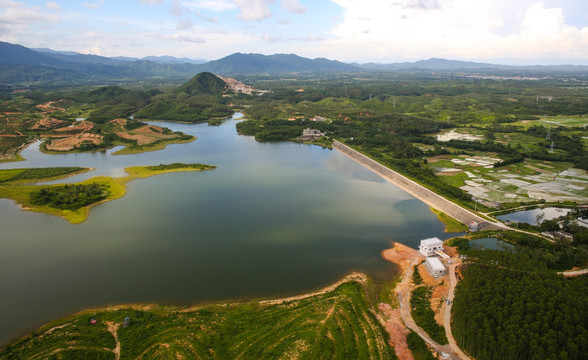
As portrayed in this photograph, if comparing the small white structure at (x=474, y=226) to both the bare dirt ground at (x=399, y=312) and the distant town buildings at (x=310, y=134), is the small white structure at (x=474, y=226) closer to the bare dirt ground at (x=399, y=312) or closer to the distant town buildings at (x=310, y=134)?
the bare dirt ground at (x=399, y=312)

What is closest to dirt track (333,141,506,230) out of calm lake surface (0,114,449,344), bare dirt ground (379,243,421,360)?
calm lake surface (0,114,449,344)

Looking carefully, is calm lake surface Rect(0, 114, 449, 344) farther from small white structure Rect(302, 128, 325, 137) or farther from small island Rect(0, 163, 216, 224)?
small white structure Rect(302, 128, 325, 137)

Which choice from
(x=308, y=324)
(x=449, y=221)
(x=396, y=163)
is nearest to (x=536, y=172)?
(x=396, y=163)

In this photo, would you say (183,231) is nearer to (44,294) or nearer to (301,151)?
(44,294)

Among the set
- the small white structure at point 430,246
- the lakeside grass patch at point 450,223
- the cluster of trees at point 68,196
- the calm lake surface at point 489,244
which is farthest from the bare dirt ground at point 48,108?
the calm lake surface at point 489,244

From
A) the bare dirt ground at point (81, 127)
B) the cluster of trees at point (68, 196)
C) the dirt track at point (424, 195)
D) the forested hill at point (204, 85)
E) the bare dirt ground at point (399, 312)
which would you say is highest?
the forested hill at point (204, 85)

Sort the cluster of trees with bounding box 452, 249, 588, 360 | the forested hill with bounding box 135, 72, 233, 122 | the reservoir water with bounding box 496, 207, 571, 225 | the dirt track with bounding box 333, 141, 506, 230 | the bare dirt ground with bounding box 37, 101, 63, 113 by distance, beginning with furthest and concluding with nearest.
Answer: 1. the forested hill with bounding box 135, 72, 233, 122
2. the bare dirt ground with bounding box 37, 101, 63, 113
3. the reservoir water with bounding box 496, 207, 571, 225
4. the dirt track with bounding box 333, 141, 506, 230
5. the cluster of trees with bounding box 452, 249, 588, 360

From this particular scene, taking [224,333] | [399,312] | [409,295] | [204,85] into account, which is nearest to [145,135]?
[224,333]
